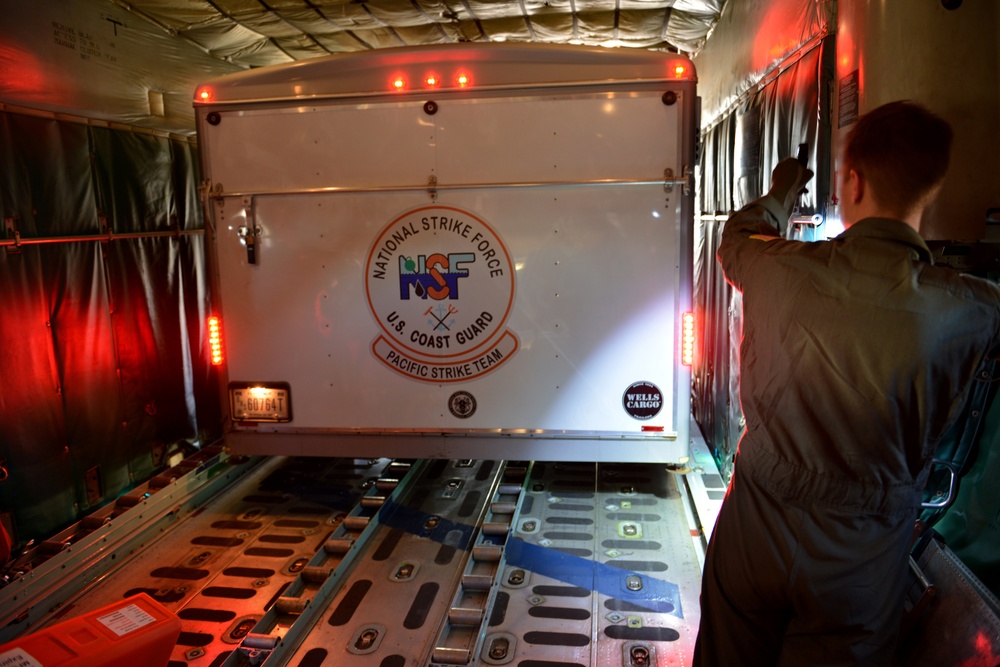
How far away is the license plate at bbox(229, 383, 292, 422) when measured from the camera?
489cm

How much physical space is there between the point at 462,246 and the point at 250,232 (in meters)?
1.42

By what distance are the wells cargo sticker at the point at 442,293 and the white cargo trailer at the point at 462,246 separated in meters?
0.01

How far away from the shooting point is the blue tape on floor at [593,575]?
4.03 metres

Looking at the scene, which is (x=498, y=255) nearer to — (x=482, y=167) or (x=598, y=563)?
(x=482, y=167)

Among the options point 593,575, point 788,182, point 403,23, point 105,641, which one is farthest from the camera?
point 403,23

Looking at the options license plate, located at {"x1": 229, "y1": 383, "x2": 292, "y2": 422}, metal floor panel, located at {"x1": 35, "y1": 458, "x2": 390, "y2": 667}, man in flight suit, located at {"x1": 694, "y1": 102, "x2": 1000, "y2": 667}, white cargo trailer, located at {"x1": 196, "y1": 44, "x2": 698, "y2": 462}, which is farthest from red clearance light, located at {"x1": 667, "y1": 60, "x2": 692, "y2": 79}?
metal floor panel, located at {"x1": 35, "y1": 458, "x2": 390, "y2": 667}

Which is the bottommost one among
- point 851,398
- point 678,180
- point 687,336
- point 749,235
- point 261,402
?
point 261,402

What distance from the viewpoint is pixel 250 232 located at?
4715 millimetres

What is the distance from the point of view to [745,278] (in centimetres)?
239

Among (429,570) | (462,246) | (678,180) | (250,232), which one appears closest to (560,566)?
(429,570)

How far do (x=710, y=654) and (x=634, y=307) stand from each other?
2402 millimetres

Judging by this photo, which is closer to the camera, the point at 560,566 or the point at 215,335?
the point at 560,566

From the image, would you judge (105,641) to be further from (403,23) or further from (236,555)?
(403,23)

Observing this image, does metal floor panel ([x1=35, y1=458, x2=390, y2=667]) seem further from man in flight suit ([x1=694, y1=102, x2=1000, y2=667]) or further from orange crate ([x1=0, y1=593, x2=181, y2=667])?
man in flight suit ([x1=694, y1=102, x2=1000, y2=667])
